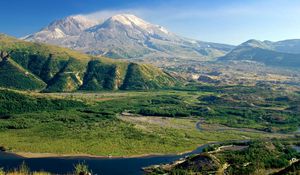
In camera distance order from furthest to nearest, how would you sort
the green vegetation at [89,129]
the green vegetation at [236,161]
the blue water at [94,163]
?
the green vegetation at [89,129] < the blue water at [94,163] < the green vegetation at [236,161]

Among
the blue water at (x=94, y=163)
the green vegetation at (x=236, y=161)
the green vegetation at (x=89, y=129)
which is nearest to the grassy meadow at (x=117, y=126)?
the green vegetation at (x=89, y=129)

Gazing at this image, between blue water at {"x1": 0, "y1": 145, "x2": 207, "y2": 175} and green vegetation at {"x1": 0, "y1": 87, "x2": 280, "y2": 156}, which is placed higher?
green vegetation at {"x1": 0, "y1": 87, "x2": 280, "y2": 156}

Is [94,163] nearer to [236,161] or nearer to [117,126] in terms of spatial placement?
[236,161]

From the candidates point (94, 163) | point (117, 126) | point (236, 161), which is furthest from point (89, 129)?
point (236, 161)

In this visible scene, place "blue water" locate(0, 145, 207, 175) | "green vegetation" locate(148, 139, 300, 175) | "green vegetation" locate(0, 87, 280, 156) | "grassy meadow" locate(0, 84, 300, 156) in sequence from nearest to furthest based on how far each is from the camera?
1. "green vegetation" locate(148, 139, 300, 175)
2. "blue water" locate(0, 145, 207, 175)
3. "green vegetation" locate(0, 87, 280, 156)
4. "grassy meadow" locate(0, 84, 300, 156)

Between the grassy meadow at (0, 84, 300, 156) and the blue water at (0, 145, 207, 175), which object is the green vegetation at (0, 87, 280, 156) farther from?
the blue water at (0, 145, 207, 175)

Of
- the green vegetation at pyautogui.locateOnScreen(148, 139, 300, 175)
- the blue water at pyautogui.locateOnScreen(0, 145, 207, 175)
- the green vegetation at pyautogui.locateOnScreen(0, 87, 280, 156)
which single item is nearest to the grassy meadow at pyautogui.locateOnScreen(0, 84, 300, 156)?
the green vegetation at pyautogui.locateOnScreen(0, 87, 280, 156)

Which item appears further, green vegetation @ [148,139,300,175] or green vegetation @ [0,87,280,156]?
green vegetation @ [0,87,280,156]

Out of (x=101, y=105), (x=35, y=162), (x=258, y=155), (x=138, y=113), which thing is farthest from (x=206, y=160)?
(x=101, y=105)

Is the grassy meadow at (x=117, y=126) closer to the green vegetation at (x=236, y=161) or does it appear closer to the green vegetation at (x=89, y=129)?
the green vegetation at (x=89, y=129)

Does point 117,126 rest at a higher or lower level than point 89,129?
higher
